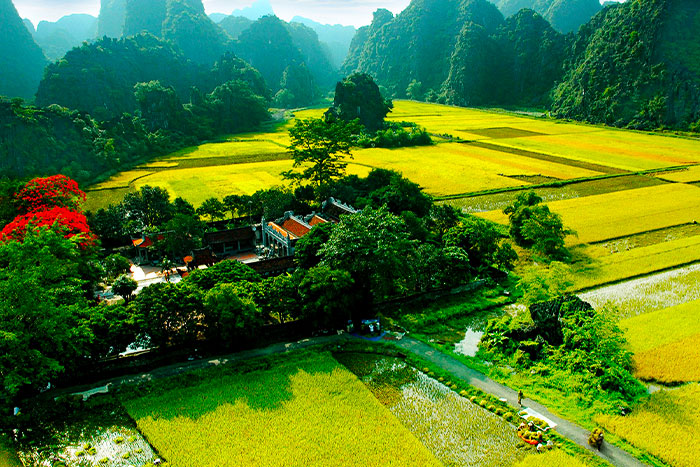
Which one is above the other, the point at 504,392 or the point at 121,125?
the point at 121,125

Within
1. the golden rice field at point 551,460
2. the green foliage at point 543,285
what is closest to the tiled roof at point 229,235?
the green foliage at point 543,285

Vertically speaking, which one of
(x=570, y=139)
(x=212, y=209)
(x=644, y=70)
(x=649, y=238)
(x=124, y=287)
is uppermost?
(x=644, y=70)

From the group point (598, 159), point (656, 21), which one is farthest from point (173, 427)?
point (656, 21)

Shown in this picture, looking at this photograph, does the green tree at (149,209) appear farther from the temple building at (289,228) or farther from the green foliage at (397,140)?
the green foliage at (397,140)

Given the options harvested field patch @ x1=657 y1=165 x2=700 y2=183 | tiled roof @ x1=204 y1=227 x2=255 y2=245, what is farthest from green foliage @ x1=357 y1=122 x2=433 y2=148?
tiled roof @ x1=204 y1=227 x2=255 y2=245

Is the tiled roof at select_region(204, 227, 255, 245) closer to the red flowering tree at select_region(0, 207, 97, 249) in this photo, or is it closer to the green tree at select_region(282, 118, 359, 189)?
the red flowering tree at select_region(0, 207, 97, 249)

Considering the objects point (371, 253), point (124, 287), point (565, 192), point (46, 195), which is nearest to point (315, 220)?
point (371, 253)

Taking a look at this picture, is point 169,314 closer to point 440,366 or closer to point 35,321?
point 35,321
